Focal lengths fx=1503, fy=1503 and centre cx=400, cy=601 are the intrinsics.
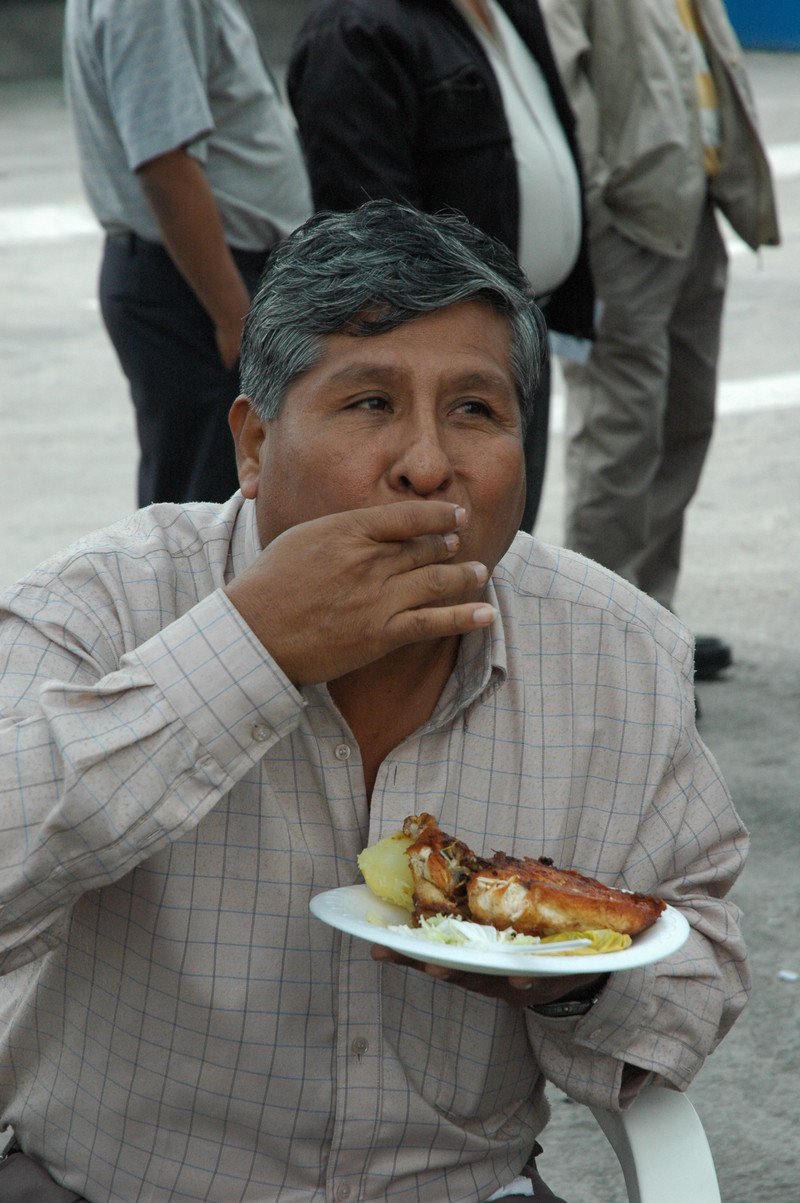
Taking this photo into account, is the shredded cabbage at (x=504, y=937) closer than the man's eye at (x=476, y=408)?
Yes

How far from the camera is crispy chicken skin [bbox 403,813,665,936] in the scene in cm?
154

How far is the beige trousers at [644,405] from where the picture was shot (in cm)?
461

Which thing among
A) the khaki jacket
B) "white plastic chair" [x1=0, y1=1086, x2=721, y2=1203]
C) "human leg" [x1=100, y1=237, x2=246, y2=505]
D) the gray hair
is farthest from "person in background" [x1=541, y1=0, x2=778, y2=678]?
"white plastic chair" [x1=0, y1=1086, x2=721, y2=1203]

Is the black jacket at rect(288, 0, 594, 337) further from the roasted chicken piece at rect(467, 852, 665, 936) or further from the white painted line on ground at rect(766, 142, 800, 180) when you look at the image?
the white painted line on ground at rect(766, 142, 800, 180)

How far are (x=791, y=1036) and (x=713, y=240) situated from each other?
261cm

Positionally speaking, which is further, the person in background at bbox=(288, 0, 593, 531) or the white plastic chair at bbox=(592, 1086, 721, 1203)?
the person in background at bbox=(288, 0, 593, 531)

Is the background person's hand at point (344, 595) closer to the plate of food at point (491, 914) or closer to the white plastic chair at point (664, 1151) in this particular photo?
the plate of food at point (491, 914)

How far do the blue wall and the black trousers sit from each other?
1744cm

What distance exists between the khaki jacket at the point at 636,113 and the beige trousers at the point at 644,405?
0.11 metres

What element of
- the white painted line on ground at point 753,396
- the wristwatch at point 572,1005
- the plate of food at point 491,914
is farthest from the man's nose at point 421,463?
the white painted line on ground at point 753,396

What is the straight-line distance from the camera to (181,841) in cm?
177

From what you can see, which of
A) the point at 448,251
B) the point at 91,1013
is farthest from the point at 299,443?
the point at 91,1013

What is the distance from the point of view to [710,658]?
196 inches

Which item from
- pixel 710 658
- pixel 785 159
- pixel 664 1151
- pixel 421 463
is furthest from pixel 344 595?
pixel 785 159
